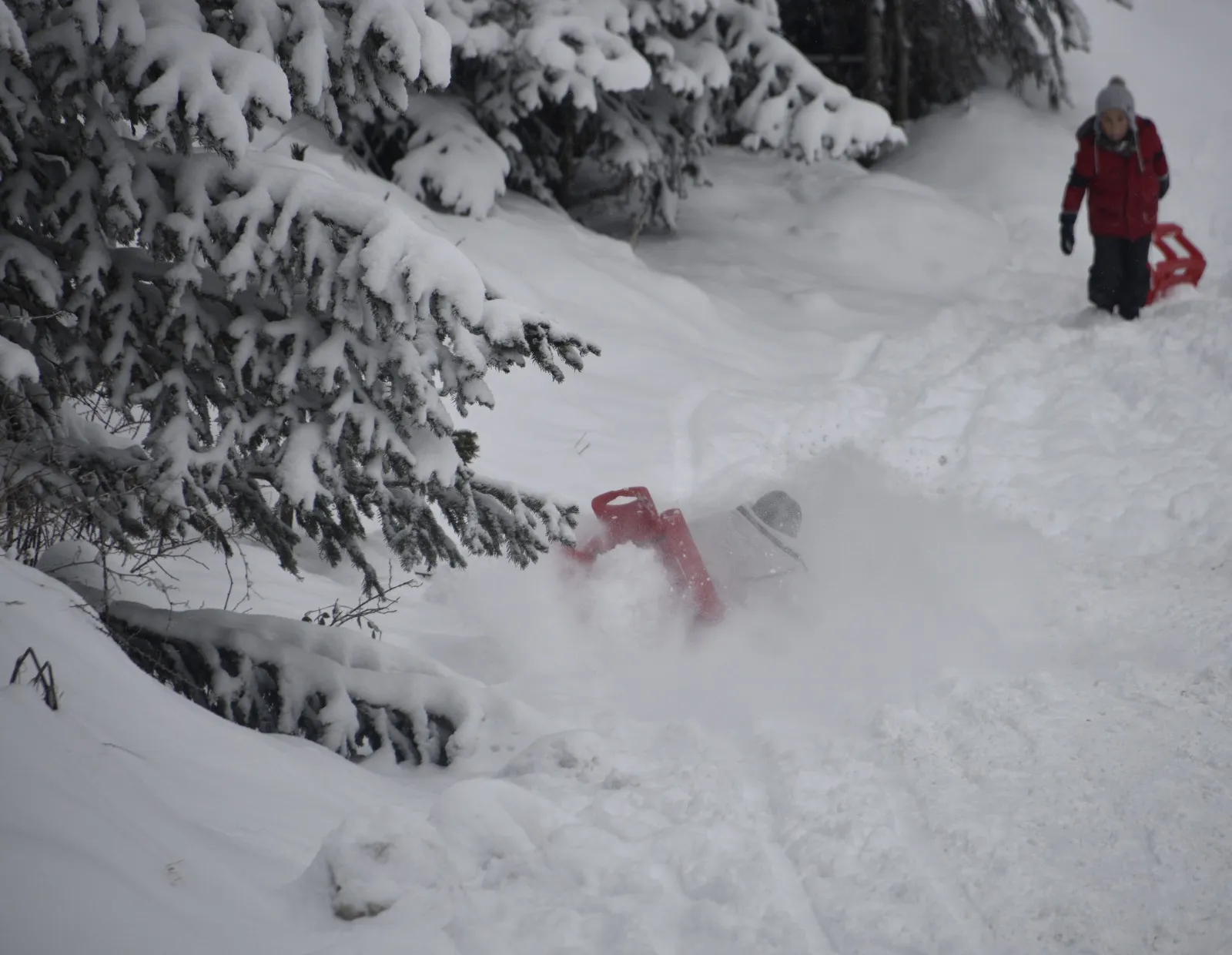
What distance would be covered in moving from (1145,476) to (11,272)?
618cm

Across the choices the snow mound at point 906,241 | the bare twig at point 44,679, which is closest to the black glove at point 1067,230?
the snow mound at point 906,241

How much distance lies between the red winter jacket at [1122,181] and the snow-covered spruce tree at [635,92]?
199 cm

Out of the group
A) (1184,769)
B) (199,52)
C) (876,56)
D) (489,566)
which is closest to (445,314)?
(199,52)

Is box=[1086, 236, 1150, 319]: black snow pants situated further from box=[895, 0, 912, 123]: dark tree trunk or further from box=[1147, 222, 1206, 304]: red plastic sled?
box=[895, 0, 912, 123]: dark tree trunk

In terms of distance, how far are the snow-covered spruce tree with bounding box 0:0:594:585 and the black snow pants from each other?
696cm

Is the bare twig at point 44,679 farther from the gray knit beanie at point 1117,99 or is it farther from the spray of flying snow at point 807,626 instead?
the gray knit beanie at point 1117,99

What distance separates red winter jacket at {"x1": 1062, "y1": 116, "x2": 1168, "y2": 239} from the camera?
8.84 m

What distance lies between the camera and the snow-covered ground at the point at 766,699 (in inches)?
105

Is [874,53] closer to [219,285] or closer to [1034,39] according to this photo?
[1034,39]

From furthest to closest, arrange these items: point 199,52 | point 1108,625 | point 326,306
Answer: point 1108,625
point 326,306
point 199,52

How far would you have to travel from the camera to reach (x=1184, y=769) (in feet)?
12.2

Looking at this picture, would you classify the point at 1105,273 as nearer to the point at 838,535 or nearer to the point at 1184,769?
the point at 838,535

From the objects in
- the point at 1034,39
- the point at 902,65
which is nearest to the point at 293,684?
A: the point at 902,65

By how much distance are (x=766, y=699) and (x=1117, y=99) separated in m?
6.79
